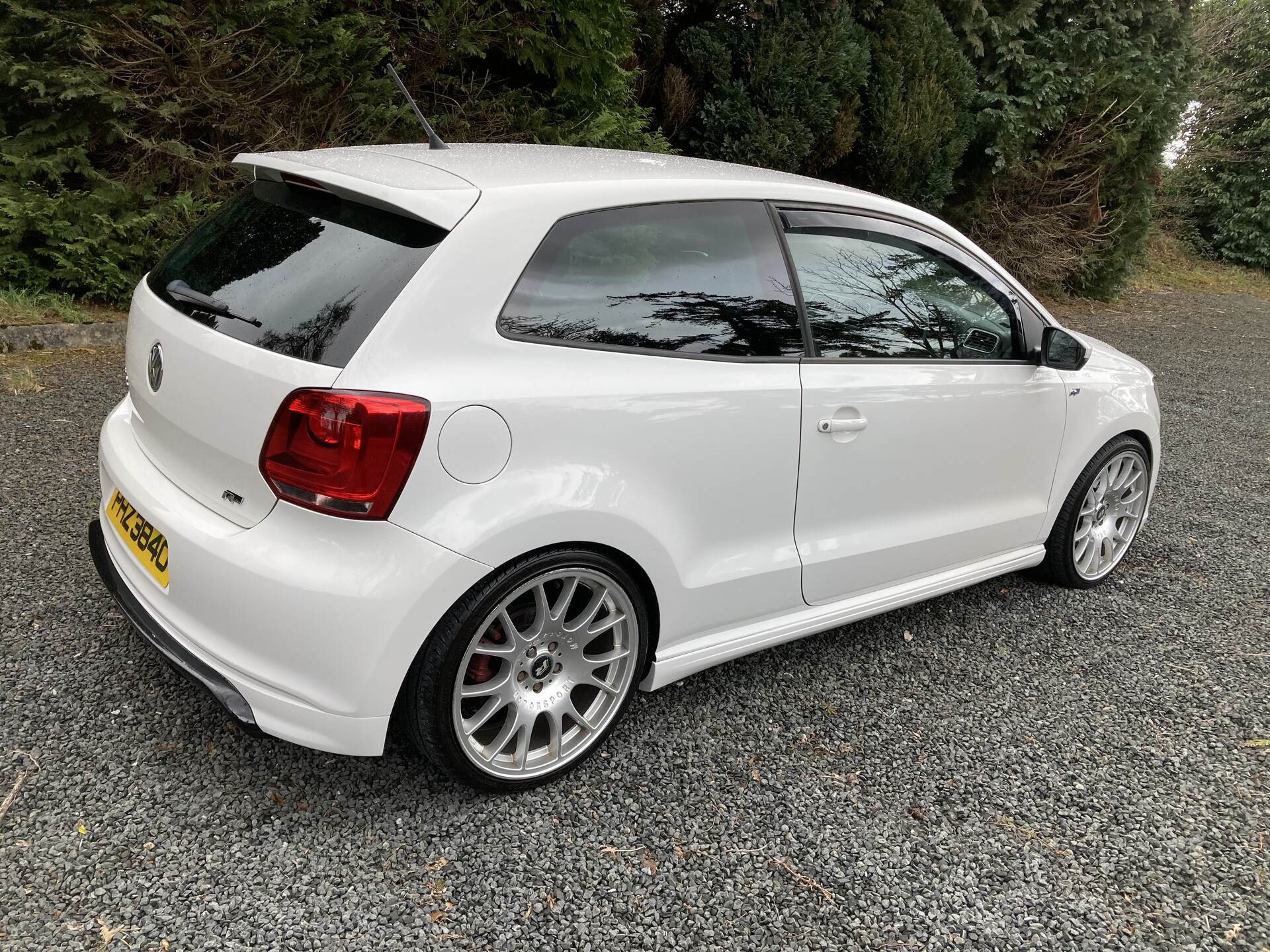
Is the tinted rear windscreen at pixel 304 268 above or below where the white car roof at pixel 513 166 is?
below

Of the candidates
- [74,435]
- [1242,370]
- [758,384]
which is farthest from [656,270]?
[1242,370]

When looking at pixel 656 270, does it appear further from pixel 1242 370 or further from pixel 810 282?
pixel 1242 370

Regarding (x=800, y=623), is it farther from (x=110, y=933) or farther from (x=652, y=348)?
(x=110, y=933)

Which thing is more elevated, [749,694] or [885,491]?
[885,491]

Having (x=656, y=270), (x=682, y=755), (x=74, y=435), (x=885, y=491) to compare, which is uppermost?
(x=656, y=270)

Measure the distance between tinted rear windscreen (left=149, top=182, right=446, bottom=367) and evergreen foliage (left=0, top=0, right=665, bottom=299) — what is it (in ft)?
14.8

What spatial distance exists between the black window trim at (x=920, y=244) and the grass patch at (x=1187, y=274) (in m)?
13.1

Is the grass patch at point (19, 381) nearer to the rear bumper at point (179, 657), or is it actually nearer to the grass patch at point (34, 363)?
the grass patch at point (34, 363)

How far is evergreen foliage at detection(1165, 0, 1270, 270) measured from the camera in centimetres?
1762

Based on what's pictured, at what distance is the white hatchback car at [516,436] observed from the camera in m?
2.21

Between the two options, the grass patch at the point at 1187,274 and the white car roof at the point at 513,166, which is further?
the grass patch at the point at 1187,274

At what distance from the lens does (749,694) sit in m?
3.21

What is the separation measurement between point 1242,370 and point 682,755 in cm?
932

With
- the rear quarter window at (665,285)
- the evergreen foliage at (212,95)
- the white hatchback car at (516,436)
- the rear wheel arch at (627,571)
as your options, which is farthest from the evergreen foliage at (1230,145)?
the rear wheel arch at (627,571)
